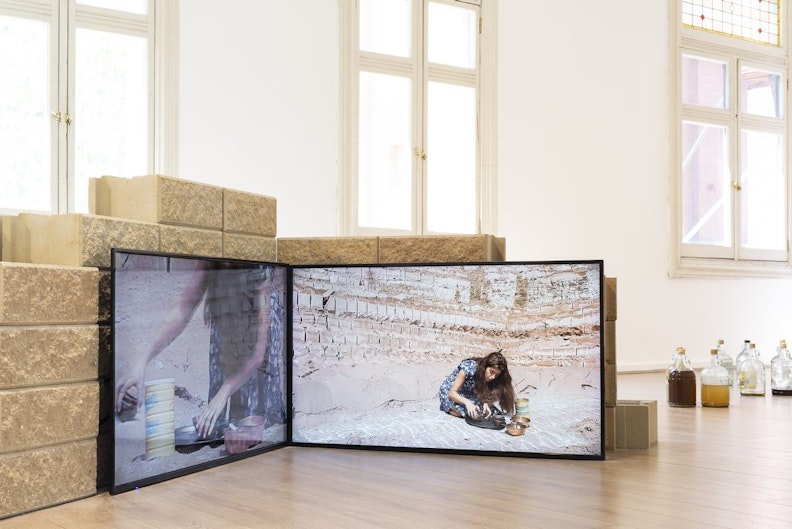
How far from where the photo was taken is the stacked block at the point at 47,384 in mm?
2396

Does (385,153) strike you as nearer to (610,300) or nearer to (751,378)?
(751,378)

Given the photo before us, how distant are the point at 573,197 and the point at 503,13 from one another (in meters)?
1.42

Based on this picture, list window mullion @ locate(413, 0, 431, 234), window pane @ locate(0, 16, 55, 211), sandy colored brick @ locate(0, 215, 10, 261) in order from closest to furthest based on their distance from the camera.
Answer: sandy colored brick @ locate(0, 215, 10, 261), window pane @ locate(0, 16, 55, 211), window mullion @ locate(413, 0, 431, 234)

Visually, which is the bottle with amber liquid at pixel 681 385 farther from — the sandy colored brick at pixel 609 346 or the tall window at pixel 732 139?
the tall window at pixel 732 139

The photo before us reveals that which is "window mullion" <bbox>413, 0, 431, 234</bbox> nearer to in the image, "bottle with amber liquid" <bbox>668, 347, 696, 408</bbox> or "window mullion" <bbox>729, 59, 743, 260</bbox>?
"bottle with amber liquid" <bbox>668, 347, 696, 408</bbox>

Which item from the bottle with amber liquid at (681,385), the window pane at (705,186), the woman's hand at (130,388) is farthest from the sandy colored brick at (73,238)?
the window pane at (705,186)

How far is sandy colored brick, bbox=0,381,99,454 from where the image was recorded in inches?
93.9

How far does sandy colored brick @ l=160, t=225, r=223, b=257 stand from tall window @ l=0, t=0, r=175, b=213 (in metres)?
1.85

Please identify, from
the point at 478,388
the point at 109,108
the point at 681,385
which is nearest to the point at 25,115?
the point at 109,108

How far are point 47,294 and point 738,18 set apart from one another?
7276 millimetres

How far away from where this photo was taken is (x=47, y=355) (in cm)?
250

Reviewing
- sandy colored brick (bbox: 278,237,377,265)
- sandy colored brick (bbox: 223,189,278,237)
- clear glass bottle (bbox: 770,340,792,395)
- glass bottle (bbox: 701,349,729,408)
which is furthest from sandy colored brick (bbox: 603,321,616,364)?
clear glass bottle (bbox: 770,340,792,395)

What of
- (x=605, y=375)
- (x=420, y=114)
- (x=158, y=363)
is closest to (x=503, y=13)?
(x=420, y=114)

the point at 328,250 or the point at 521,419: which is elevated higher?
the point at 328,250
